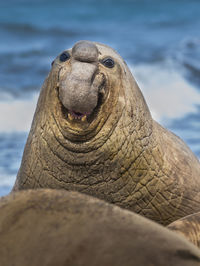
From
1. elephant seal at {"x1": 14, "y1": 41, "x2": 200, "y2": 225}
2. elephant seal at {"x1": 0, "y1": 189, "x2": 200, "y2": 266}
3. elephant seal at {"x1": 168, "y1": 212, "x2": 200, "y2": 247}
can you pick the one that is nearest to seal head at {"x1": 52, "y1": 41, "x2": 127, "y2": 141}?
elephant seal at {"x1": 14, "y1": 41, "x2": 200, "y2": 225}

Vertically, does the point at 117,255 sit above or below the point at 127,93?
below

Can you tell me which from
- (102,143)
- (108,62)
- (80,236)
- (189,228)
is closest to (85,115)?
(102,143)

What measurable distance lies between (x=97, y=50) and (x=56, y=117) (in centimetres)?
63

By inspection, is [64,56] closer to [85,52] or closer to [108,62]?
[85,52]

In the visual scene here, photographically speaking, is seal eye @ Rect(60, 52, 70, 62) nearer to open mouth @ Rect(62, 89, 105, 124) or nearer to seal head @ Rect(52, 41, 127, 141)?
seal head @ Rect(52, 41, 127, 141)

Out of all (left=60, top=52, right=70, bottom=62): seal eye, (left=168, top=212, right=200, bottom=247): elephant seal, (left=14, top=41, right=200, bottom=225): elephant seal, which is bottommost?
(left=168, top=212, right=200, bottom=247): elephant seal

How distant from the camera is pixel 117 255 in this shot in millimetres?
2467

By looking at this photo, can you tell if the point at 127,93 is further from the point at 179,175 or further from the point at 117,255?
the point at 117,255

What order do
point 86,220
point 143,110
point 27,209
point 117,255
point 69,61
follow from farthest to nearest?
point 143,110 < point 69,61 < point 27,209 < point 86,220 < point 117,255

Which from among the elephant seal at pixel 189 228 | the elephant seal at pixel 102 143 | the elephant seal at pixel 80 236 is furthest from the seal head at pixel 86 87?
the elephant seal at pixel 80 236

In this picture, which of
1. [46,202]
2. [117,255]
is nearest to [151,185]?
[46,202]

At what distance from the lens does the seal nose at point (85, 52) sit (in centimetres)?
480

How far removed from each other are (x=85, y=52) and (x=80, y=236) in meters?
2.44

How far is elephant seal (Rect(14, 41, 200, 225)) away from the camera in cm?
485
